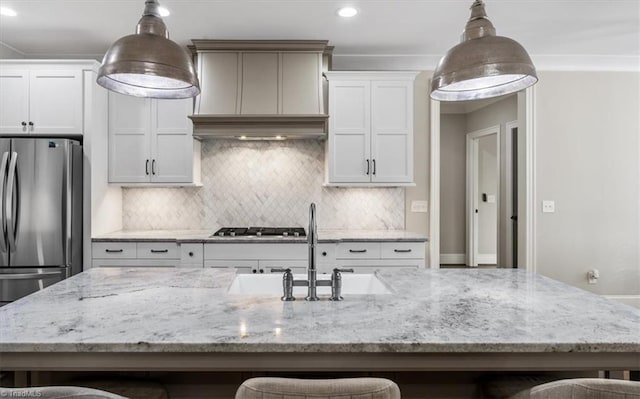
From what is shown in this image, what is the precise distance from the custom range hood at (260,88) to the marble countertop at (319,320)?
2070 millimetres

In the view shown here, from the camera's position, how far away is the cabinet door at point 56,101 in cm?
339

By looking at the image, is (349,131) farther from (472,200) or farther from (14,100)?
(472,200)

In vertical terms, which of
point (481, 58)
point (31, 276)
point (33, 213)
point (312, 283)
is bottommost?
point (31, 276)

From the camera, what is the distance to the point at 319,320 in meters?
1.28

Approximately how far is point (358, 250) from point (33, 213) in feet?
8.70

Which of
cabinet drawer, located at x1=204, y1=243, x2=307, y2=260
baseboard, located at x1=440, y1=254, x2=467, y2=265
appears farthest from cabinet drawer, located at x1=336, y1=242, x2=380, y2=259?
baseboard, located at x1=440, y1=254, x2=467, y2=265

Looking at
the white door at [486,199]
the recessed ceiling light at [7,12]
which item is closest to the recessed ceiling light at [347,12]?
the recessed ceiling light at [7,12]

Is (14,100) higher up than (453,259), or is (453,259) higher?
(14,100)

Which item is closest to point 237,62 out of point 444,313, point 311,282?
point 311,282

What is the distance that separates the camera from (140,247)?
3.42 metres

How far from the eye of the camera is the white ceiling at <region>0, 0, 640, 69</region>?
9.73 ft

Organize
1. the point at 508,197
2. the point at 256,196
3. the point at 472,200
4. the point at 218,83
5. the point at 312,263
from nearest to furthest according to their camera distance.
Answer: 1. the point at 312,263
2. the point at 218,83
3. the point at 256,196
4. the point at 508,197
5. the point at 472,200

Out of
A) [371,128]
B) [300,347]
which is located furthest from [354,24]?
[300,347]

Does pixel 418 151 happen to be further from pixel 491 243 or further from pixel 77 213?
pixel 491 243
